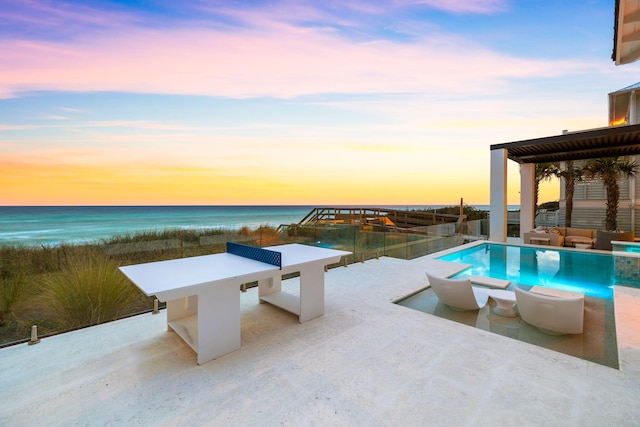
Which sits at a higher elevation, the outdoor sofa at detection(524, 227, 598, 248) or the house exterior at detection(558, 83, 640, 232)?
the house exterior at detection(558, 83, 640, 232)

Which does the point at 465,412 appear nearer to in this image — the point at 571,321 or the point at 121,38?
the point at 571,321

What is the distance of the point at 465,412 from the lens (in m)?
2.10

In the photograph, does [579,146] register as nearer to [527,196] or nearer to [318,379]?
[527,196]

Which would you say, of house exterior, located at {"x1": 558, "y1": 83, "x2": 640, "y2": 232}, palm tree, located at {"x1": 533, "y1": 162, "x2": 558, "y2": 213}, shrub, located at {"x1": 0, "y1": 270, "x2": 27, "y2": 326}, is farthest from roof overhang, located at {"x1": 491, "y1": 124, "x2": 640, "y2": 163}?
shrub, located at {"x1": 0, "y1": 270, "x2": 27, "y2": 326}

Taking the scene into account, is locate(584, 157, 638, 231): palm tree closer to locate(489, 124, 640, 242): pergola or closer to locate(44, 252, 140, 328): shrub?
locate(489, 124, 640, 242): pergola

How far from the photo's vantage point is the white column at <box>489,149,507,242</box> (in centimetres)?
Answer: 1082

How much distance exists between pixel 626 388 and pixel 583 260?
7.83 m

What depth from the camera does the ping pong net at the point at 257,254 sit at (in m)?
3.37

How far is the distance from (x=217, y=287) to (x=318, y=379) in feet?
4.27

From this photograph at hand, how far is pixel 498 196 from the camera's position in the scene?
437 inches

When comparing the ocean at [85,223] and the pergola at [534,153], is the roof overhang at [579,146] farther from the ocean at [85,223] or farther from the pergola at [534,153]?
the ocean at [85,223]

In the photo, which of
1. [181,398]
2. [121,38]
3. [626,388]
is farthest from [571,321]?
[121,38]

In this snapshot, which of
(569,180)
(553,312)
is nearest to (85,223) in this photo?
(553,312)

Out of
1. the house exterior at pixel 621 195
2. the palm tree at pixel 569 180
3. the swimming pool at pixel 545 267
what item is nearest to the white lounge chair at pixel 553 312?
the swimming pool at pixel 545 267
